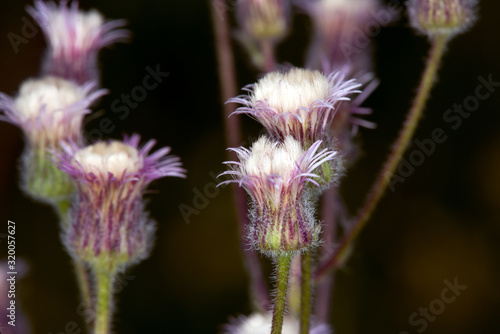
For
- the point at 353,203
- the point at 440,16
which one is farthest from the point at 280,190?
the point at 353,203

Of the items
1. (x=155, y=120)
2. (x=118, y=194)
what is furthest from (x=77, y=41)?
(x=155, y=120)

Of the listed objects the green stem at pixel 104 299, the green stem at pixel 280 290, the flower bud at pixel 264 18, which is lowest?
the green stem at pixel 280 290

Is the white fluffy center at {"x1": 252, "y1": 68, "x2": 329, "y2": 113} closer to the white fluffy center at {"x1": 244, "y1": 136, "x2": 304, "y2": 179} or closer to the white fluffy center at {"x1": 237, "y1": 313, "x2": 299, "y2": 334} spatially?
the white fluffy center at {"x1": 244, "y1": 136, "x2": 304, "y2": 179}

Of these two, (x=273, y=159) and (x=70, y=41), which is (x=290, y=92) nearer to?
(x=273, y=159)

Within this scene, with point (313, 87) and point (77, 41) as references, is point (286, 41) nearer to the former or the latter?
point (77, 41)

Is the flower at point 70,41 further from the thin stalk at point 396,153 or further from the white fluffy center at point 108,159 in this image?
the thin stalk at point 396,153

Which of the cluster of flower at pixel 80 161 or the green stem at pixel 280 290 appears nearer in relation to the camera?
the green stem at pixel 280 290

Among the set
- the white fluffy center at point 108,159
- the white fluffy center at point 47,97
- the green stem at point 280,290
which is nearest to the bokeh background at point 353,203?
the white fluffy center at point 47,97
